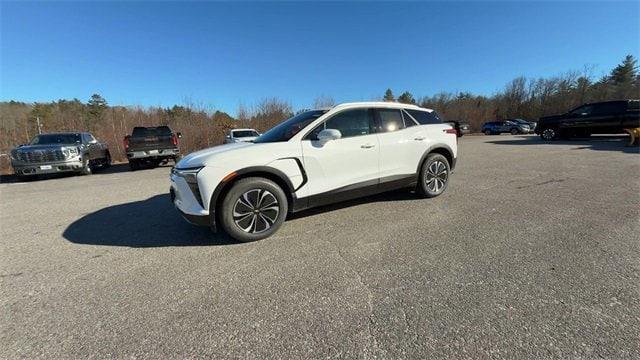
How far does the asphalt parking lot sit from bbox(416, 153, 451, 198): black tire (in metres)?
0.46

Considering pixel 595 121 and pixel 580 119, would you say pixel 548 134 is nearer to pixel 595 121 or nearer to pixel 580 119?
pixel 580 119

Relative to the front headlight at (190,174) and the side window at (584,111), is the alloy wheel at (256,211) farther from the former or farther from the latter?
the side window at (584,111)

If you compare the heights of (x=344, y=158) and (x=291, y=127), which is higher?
(x=291, y=127)

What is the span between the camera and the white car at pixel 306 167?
3709 millimetres

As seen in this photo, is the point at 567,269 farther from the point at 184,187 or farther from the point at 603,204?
the point at 184,187

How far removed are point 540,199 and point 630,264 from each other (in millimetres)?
2509

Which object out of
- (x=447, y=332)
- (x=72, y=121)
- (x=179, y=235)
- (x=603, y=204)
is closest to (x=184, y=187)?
(x=179, y=235)

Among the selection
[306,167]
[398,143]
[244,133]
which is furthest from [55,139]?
[398,143]

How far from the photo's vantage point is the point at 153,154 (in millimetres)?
12148

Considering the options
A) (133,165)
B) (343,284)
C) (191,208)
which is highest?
(133,165)

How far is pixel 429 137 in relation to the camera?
5504mm

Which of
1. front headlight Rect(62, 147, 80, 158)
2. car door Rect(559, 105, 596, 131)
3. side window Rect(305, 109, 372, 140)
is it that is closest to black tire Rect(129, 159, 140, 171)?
front headlight Rect(62, 147, 80, 158)

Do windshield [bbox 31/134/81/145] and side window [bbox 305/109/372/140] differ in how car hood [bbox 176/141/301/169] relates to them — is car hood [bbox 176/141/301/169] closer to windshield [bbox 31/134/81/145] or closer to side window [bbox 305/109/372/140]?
side window [bbox 305/109/372/140]

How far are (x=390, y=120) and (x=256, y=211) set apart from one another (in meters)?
2.65
